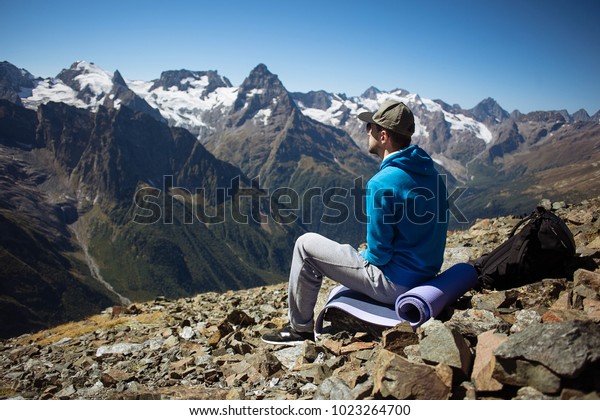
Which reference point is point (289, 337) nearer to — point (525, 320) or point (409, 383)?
point (409, 383)

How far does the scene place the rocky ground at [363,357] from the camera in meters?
4.86

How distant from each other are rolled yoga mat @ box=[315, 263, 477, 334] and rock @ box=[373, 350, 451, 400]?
2233mm

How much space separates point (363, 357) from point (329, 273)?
177 centimetres

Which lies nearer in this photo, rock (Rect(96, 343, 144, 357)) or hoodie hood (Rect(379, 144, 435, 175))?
hoodie hood (Rect(379, 144, 435, 175))

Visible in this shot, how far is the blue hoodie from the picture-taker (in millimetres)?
7516

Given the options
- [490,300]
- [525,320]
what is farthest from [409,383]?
[490,300]

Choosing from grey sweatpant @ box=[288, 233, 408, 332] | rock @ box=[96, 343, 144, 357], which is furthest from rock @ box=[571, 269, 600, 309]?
rock @ box=[96, 343, 144, 357]

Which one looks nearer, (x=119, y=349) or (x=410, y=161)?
(x=410, y=161)

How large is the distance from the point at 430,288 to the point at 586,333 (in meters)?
3.17

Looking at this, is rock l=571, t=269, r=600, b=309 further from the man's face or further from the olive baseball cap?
the man's face

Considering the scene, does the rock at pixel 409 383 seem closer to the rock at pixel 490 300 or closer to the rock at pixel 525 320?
the rock at pixel 525 320

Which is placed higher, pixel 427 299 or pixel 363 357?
pixel 427 299

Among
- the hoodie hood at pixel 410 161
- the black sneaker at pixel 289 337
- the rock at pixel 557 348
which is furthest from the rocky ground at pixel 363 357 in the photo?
the hoodie hood at pixel 410 161

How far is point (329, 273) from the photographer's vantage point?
27.1ft
